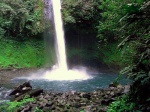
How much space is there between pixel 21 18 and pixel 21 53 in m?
3.05

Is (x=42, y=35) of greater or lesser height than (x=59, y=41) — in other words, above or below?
above

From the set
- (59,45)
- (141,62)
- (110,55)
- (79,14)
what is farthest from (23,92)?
(110,55)

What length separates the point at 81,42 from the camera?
84.9 ft

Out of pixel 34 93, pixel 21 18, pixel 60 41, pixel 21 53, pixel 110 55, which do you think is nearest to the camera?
pixel 34 93

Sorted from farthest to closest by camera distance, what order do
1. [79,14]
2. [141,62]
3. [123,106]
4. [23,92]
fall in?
1. [79,14]
2. [23,92]
3. [123,106]
4. [141,62]

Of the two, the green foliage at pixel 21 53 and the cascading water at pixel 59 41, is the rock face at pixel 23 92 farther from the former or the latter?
the cascading water at pixel 59 41

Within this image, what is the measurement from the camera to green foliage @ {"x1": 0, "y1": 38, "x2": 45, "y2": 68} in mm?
22500

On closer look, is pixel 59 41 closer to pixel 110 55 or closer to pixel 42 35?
pixel 42 35

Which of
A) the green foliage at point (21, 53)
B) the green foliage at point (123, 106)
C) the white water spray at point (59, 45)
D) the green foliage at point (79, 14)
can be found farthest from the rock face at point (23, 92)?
the green foliage at point (79, 14)

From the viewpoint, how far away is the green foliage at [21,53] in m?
22.5

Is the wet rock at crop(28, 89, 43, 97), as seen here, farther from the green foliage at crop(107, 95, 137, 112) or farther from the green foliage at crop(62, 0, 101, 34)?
Answer: the green foliage at crop(62, 0, 101, 34)

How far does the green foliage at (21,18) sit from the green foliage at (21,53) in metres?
0.81

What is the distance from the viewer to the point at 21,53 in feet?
77.9

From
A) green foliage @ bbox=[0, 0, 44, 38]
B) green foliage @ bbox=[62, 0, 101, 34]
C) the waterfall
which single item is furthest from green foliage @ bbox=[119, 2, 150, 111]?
the waterfall
